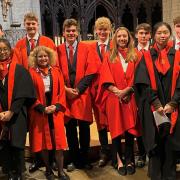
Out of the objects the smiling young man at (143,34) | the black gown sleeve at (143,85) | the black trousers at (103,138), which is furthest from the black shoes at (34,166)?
the smiling young man at (143,34)

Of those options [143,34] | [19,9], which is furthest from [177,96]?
[19,9]

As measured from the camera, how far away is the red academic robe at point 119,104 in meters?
4.03

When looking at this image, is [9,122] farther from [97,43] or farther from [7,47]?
[97,43]

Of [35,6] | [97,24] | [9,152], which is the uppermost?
[35,6]

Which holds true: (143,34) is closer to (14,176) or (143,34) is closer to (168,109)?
(168,109)

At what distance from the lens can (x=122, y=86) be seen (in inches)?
159

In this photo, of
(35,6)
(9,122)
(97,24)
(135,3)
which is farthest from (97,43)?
(135,3)

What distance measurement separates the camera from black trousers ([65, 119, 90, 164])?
4277 millimetres

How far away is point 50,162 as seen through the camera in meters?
4.30

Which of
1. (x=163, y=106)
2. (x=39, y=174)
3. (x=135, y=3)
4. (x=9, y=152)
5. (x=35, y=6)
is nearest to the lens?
(x=163, y=106)

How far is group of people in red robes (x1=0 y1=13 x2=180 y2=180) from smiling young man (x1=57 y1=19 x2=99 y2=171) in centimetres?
1

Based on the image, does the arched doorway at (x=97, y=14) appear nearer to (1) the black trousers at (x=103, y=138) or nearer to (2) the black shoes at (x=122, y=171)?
(1) the black trousers at (x=103, y=138)

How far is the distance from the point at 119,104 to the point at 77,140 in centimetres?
67

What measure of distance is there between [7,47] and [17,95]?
19.6 inches
